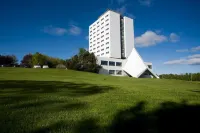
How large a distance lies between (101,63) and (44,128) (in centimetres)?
6965

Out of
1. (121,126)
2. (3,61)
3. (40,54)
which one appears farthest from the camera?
(40,54)

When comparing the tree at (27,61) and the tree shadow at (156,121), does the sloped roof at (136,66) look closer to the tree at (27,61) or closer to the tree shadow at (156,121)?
the tree at (27,61)

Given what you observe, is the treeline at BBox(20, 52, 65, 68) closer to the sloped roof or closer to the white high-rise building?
the white high-rise building

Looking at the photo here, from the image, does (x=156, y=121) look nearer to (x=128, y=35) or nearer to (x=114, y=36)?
(x=114, y=36)

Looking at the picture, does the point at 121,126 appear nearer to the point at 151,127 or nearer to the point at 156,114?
the point at 151,127

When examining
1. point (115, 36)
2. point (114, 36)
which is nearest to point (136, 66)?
point (114, 36)

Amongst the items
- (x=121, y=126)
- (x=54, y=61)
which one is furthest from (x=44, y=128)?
(x=54, y=61)

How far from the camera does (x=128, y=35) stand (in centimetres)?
10994

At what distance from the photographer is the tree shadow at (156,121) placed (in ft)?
15.3

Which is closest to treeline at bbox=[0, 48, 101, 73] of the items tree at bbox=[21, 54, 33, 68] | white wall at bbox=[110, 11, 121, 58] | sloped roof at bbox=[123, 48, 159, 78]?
tree at bbox=[21, 54, 33, 68]

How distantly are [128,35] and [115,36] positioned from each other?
436 inches

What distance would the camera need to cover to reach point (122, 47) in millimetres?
108625

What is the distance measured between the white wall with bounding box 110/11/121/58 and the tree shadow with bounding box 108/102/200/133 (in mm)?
95661

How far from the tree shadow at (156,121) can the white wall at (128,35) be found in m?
102
